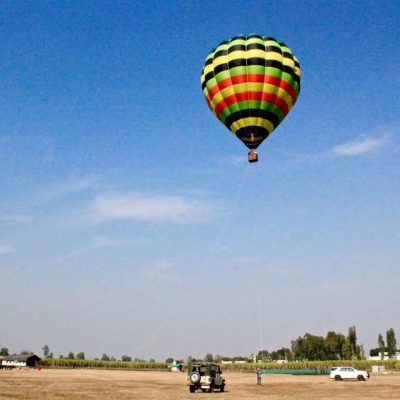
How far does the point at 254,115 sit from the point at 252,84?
2.00m

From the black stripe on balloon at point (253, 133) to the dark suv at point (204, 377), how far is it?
15210 mm

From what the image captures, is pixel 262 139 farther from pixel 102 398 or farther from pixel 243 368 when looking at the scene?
pixel 243 368

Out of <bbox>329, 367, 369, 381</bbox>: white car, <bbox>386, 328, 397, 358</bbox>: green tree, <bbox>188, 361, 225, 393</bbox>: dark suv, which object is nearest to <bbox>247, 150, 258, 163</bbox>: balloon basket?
<bbox>188, 361, 225, 393</bbox>: dark suv

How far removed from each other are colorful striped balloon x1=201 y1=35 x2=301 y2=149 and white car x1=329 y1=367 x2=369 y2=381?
30393mm

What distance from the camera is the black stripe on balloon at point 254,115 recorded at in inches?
1320

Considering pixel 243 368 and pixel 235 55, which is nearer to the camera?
pixel 235 55

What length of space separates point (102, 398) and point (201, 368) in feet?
Answer: 28.3

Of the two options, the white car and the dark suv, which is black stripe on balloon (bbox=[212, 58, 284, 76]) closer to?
the dark suv

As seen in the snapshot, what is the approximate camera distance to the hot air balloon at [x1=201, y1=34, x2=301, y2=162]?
3319 centimetres

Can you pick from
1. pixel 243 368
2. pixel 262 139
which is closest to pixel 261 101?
pixel 262 139

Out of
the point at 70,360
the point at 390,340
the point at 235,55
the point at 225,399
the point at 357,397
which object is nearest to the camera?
the point at 225,399

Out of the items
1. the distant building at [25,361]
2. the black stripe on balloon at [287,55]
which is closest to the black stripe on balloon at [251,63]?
the black stripe on balloon at [287,55]

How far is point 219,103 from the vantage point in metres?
34.8

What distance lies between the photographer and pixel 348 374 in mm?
52656
